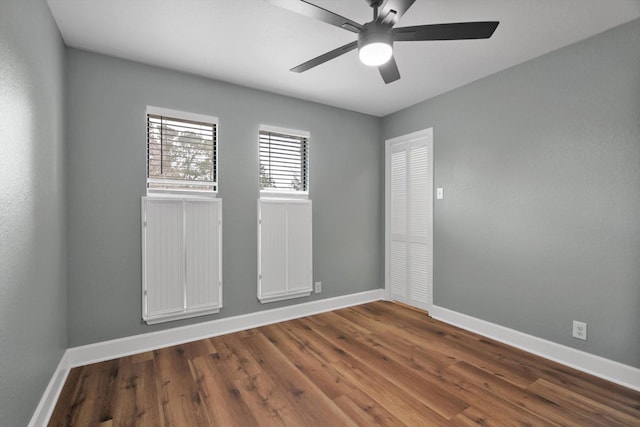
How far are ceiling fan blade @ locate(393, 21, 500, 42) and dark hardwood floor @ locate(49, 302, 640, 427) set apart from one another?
2.18 metres

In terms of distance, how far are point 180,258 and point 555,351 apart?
332cm

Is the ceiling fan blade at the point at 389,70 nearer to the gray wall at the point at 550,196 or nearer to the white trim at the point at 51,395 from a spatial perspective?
the gray wall at the point at 550,196

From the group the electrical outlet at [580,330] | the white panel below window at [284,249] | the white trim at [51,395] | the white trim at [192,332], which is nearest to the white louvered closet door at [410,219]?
the white trim at [192,332]

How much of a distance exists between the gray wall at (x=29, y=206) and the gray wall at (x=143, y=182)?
24cm

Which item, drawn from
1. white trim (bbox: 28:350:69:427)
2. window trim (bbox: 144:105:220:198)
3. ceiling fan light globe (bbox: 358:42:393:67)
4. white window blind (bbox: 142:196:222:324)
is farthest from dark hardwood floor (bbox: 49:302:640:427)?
ceiling fan light globe (bbox: 358:42:393:67)

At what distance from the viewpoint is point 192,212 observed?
9.23 ft

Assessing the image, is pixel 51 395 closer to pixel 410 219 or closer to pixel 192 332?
pixel 192 332

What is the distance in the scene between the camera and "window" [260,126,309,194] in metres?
3.35

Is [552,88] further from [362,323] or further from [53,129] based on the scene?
[53,129]

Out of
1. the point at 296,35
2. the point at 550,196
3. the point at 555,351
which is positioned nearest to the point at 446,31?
the point at 296,35

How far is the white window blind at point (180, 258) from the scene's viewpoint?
2.64 m

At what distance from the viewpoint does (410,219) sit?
3838 mm

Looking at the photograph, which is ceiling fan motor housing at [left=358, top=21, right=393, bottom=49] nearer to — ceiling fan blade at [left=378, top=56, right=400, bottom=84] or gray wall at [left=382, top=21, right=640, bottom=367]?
ceiling fan blade at [left=378, top=56, right=400, bottom=84]

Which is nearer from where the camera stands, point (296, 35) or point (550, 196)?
point (296, 35)
